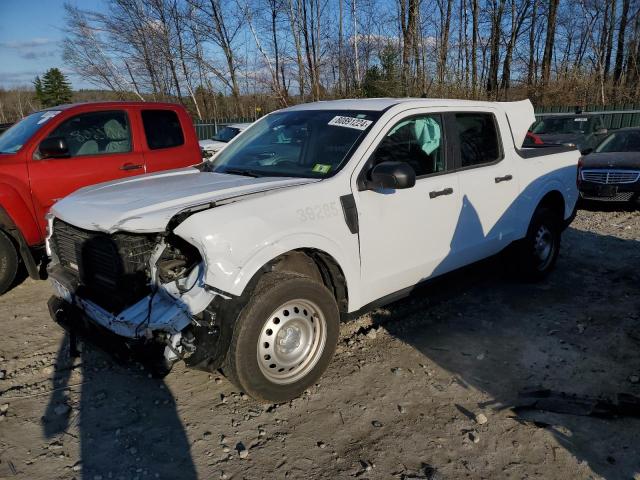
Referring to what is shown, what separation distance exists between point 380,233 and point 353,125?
86cm

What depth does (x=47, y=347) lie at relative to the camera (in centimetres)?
414

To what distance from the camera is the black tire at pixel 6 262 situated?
16.8 ft

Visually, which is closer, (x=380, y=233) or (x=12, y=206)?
(x=380, y=233)

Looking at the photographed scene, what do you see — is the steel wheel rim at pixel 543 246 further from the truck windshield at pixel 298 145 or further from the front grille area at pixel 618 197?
the front grille area at pixel 618 197

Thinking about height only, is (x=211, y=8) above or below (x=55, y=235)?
above

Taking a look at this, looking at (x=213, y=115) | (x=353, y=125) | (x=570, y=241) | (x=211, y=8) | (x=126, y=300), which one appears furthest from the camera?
(x=213, y=115)

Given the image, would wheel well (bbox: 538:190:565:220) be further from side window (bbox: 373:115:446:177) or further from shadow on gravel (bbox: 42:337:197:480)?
shadow on gravel (bbox: 42:337:197:480)

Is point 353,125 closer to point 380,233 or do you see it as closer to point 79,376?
point 380,233

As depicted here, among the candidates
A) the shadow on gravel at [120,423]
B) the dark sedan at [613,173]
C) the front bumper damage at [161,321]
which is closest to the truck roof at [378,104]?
the front bumper damage at [161,321]

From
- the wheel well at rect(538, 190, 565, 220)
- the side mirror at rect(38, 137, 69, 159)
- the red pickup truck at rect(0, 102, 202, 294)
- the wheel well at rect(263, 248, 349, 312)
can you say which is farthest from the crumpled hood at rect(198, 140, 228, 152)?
the wheel well at rect(263, 248, 349, 312)

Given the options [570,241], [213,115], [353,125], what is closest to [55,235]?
[353,125]

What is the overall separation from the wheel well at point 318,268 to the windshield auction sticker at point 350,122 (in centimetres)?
106

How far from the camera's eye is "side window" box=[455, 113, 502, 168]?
438cm

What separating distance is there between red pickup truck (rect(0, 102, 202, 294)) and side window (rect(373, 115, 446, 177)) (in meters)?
3.59
